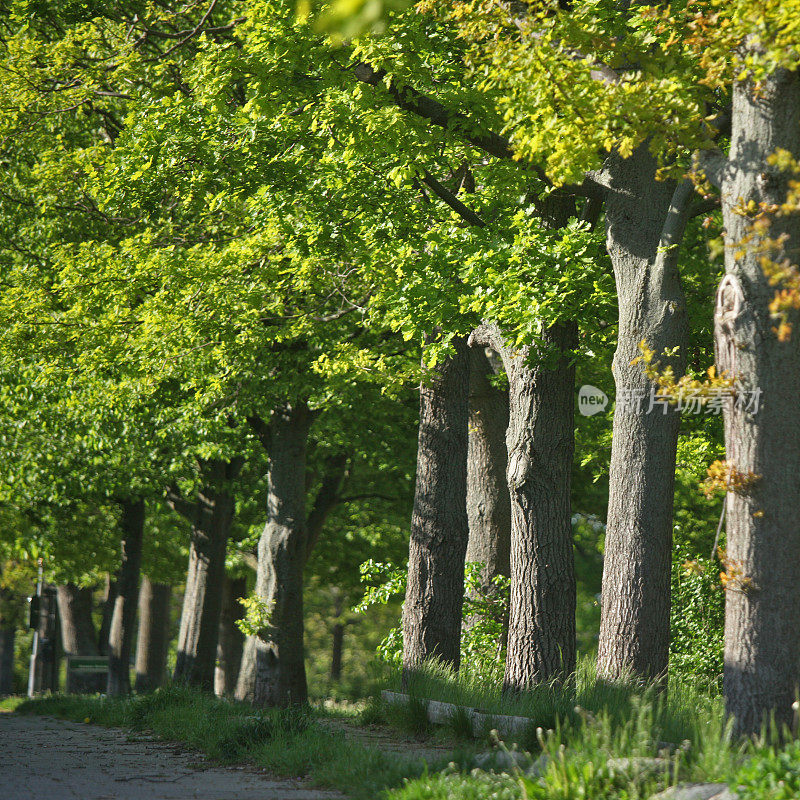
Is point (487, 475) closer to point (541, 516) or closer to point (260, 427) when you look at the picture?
point (260, 427)

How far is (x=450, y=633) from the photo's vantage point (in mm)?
11867

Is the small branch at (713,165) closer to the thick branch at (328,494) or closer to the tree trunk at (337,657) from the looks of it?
the thick branch at (328,494)

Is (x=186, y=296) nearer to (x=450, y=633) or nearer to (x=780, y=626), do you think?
(x=450, y=633)

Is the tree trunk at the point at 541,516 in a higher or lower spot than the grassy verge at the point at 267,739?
higher

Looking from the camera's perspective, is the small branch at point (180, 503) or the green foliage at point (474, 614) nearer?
the green foliage at point (474, 614)

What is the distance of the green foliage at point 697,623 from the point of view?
50.2 ft

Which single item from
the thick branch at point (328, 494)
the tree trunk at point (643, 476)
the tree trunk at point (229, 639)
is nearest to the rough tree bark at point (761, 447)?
the tree trunk at point (643, 476)

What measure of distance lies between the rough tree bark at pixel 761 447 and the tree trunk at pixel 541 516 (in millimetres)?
3388

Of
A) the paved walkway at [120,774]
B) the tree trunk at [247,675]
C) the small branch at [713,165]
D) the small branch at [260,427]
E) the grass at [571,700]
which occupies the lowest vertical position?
the tree trunk at [247,675]

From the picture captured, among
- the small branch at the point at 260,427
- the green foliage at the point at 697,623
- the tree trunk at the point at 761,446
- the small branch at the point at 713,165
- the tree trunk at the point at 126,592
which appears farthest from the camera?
the tree trunk at the point at 126,592

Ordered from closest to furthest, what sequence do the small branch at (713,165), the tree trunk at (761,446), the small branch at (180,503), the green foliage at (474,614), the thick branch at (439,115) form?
1. the tree trunk at (761,446)
2. the small branch at (713,165)
3. the thick branch at (439,115)
4. the green foliage at (474,614)
5. the small branch at (180,503)

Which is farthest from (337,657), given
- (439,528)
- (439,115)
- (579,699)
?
(439,115)

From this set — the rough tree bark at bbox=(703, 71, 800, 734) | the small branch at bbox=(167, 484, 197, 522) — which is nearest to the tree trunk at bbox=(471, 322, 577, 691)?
the rough tree bark at bbox=(703, 71, 800, 734)

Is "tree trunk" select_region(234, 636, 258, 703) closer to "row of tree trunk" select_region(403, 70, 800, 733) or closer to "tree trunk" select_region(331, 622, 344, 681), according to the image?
"row of tree trunk" select_region(403, 70, 800, 733)
